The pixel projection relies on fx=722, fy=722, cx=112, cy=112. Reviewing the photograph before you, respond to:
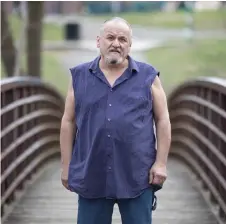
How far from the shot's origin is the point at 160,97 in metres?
3.31

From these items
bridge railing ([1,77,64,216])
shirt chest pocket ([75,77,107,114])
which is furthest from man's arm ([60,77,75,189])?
bridge railing ([1,77,64,216])

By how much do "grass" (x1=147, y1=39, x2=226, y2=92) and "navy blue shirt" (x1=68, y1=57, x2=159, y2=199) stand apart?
1717 cm

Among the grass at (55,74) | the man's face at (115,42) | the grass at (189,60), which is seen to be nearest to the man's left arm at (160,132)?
the man's face at (115,42)

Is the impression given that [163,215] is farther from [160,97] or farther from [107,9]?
[107,9]

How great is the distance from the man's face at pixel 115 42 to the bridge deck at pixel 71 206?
2.25 metres

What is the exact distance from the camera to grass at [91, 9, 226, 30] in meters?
28.5

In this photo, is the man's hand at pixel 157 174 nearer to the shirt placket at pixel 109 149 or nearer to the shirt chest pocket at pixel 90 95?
the shirt placket at pixel 109 149

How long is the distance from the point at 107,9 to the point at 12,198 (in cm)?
3307

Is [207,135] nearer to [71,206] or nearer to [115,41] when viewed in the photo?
[71,206]

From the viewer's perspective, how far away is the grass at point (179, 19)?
28484mm

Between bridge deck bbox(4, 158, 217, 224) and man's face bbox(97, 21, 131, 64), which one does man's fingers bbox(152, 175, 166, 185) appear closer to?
man's face bbox(97, 21, 131, 64)

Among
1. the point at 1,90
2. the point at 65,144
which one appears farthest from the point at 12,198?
the point at 65,144

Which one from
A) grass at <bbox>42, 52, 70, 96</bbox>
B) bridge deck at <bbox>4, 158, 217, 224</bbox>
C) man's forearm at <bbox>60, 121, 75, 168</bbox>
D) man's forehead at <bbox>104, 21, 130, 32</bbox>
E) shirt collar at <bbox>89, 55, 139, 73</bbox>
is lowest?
grass at <bbox>42, 52, 70, 96</bbox>

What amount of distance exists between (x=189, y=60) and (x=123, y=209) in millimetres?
20658
